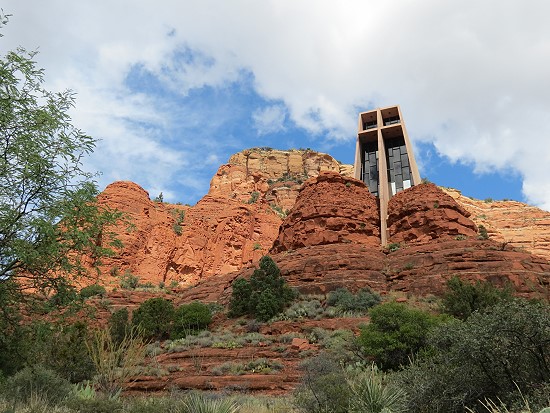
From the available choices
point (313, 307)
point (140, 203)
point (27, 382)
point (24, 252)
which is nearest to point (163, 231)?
point (140, 203)

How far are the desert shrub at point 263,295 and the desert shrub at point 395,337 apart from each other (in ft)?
28.6

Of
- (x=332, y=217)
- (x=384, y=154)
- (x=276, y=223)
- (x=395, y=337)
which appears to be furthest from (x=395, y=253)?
(x=276, y=223)

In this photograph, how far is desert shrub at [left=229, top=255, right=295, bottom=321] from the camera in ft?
79.7

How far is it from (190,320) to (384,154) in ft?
90.4

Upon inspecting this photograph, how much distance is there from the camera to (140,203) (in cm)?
5097

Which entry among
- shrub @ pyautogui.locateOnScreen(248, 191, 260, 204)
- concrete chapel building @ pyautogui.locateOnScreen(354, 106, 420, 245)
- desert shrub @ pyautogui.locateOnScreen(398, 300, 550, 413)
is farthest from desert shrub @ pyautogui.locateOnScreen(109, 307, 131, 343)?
shrub @ pyautogui.locateOnScreen(248, 191, 260, 204)

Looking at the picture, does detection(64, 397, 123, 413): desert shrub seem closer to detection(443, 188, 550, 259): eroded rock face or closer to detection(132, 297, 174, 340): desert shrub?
detection(132, 297, 174, 340): desert shrub

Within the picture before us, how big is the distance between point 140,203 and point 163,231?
447 centimetres

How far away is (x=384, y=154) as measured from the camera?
43.9 meters

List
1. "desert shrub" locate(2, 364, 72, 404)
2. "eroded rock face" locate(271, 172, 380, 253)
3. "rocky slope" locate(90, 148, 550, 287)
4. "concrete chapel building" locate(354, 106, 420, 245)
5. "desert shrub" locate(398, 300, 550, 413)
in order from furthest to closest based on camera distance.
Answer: "concrete chapel building" locate(354, 106, 420, 245)
"eroded rock face" locate(271, 172, 380, 253)
"rocky slope" locate(90, 148, 550, 287)
"desert shrub" locate(2, 364, 72, 404)
"desert shrub" locate(398, 300, 550, 413)

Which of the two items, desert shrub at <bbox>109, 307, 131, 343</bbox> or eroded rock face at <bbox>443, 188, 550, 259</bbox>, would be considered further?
eroded rock face at <bbox>443, 188, 550, 259</bbox>

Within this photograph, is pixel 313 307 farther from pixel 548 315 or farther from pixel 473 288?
pixel 548 315

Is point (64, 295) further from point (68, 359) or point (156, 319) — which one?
point (156, 319)

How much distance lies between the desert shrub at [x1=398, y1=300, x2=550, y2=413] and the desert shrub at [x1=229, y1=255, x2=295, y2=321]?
16.4 meters
